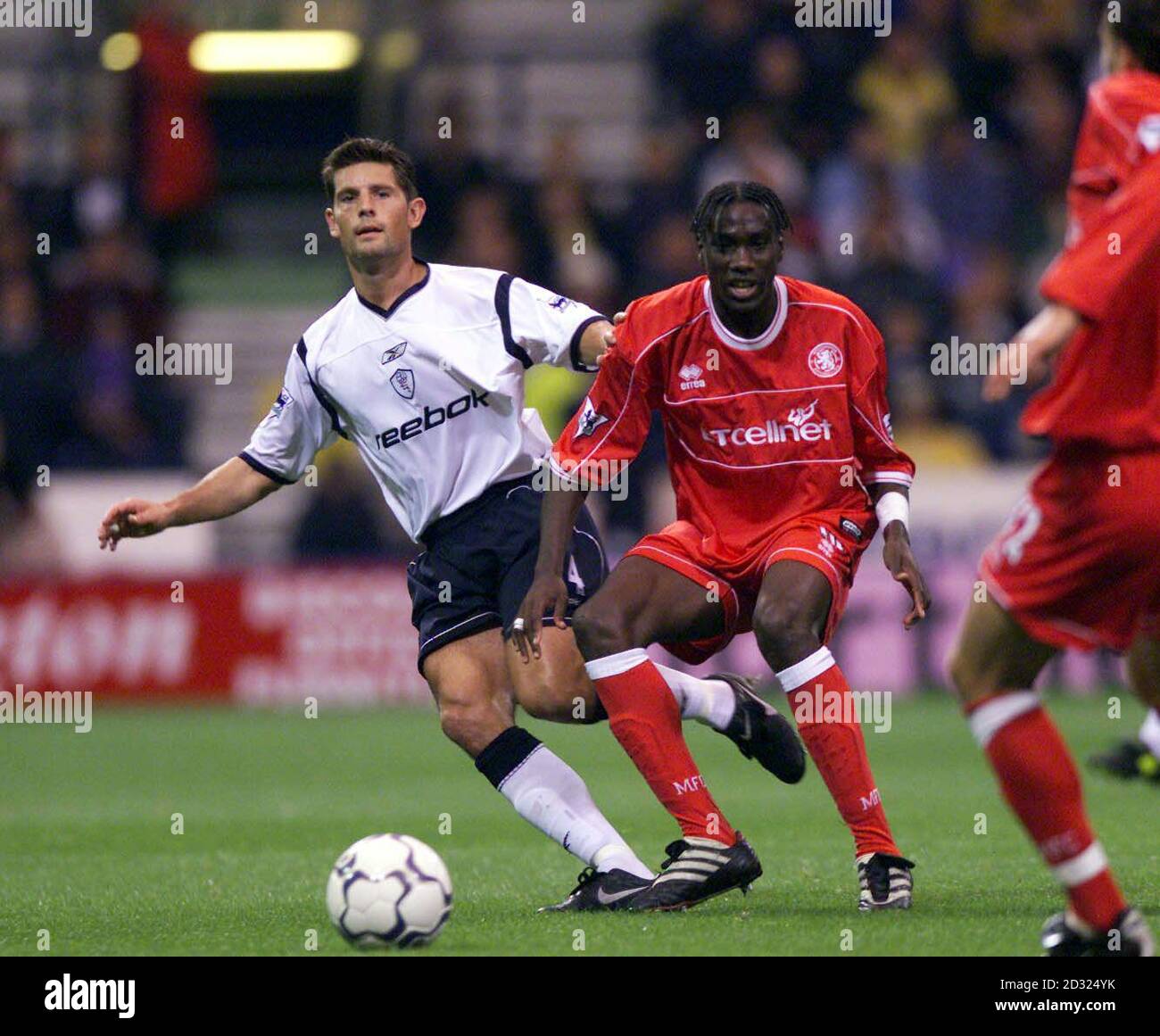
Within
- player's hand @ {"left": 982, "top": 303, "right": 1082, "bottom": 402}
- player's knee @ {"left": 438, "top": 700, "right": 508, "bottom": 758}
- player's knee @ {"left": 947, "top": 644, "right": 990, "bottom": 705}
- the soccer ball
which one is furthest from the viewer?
player's knee @ {"left": 438, "top": 700, "right": 508, "bottom": 758}

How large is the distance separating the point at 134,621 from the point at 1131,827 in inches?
319

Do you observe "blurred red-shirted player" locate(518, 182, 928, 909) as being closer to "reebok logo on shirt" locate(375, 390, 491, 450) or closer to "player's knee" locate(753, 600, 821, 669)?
"player's knee" locate(753, 600, 821, 669)

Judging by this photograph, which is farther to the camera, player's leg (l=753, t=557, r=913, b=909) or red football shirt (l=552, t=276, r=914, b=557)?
red football shirt (l=552, t=276, r=914, b=557)

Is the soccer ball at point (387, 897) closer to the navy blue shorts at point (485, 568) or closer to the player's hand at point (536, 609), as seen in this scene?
the player's hand at point (536, 609)

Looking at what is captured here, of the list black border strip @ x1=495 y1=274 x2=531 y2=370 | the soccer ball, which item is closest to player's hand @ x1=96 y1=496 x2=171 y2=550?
black border strip @ x1=495 y1=274 x2=531 y2=370

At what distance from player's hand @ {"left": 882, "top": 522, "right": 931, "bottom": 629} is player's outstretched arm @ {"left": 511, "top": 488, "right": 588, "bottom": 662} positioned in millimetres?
899

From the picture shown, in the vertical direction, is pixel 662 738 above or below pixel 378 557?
below

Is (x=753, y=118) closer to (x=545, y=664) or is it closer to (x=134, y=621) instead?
(x=134, y=621)

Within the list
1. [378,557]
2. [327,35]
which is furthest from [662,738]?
[327,35]

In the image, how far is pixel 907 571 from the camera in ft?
19.1

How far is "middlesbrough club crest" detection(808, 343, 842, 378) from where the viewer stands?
19.8ft

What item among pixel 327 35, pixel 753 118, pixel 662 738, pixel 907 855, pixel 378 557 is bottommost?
pixel 907 855

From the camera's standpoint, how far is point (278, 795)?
957 centimetres

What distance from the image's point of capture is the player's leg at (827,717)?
5.66 meters
